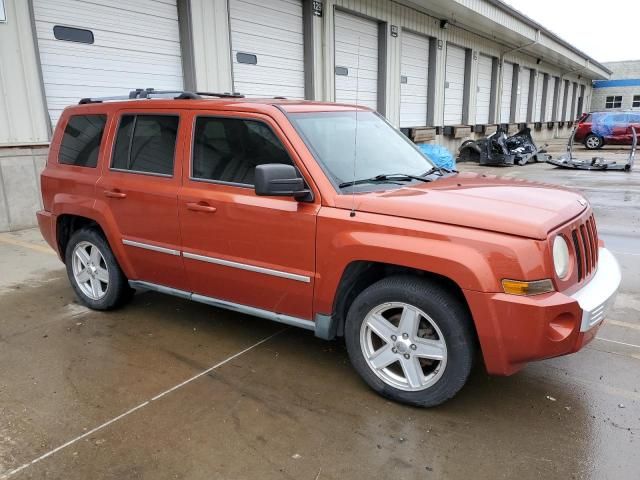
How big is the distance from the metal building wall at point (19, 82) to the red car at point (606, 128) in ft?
70.7

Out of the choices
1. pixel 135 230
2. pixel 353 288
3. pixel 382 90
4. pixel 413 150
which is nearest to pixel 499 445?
pixel 353 288

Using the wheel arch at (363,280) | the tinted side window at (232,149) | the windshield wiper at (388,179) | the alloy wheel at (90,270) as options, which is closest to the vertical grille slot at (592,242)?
the wheel arch at (363,280)

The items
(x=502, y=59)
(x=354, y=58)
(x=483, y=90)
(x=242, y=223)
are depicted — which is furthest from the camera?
(x=502, y=59)

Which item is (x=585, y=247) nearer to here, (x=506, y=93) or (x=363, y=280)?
(x=363, y=280)

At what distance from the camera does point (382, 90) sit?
16141 millimetres

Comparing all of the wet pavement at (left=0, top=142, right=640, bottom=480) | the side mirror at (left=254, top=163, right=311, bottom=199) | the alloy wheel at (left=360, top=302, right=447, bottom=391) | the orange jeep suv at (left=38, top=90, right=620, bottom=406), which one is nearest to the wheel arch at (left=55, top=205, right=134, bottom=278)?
the orange jeep suv at (left=38, top=90, right=620, bottom=406)

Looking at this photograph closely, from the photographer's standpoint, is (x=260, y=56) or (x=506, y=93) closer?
(x=260, y=56)

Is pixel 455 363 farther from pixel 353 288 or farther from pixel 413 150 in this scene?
pixel 413 150

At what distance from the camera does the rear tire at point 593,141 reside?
942 inches

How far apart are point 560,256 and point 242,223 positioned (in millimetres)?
1997

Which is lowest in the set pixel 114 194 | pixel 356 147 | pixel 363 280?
pixel 363 280

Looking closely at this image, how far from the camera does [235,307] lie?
3.83 m

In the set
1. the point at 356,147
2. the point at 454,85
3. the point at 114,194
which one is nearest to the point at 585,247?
the point at 356,147

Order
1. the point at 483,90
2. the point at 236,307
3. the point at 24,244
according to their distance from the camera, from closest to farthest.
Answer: the point at 236,307 → the point at 24,244 → the point at 483,90
